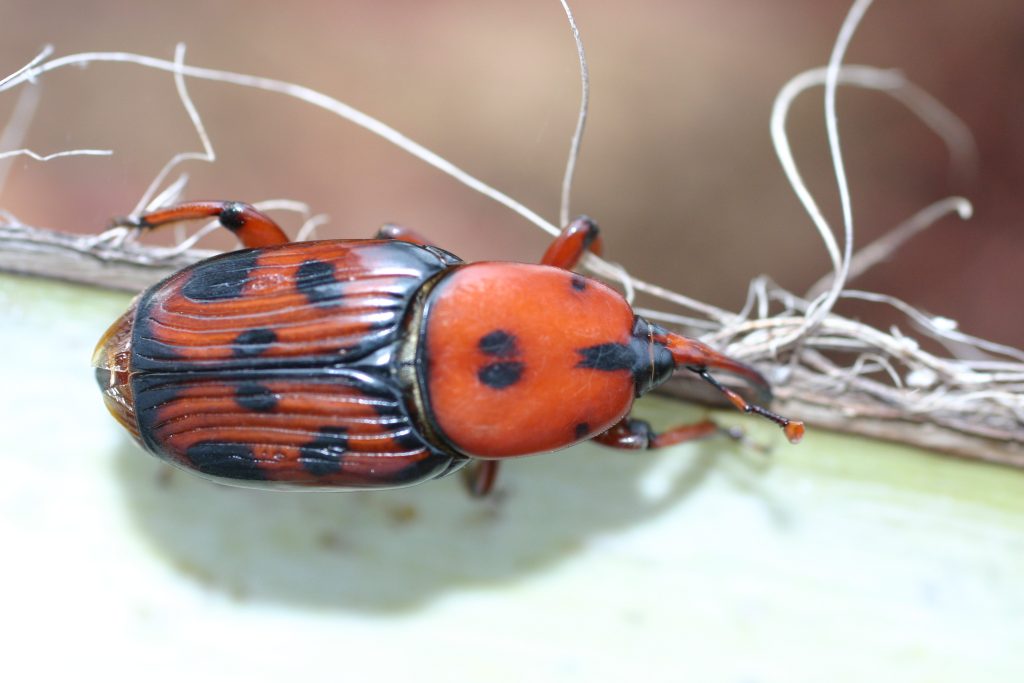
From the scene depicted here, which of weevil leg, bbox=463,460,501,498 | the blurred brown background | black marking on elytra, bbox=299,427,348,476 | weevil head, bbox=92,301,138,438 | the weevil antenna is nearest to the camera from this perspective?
black marking on elytra, bbox=299,427,348,476

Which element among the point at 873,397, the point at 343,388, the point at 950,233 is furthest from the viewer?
the point at 950,233

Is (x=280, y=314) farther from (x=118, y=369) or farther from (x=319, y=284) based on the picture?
(x=118, y=369)

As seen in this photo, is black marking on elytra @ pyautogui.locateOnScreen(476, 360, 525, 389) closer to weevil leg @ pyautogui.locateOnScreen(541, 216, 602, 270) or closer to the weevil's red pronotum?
the weevil's red pronotum

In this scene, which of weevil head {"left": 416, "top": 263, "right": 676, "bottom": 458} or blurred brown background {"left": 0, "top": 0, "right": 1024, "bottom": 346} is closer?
weevil head {"left": 416, "top": 263, "right": 676, "bottom": 458}

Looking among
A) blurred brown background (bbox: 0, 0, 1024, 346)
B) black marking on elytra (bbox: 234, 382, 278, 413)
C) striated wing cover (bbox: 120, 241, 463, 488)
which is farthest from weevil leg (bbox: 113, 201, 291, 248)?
blurred brown background (bbox: 0, 0, 1024, 346)

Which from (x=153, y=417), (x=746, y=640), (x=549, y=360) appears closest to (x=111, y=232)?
(x=153, y=417)

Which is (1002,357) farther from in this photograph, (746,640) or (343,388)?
(343,388)
